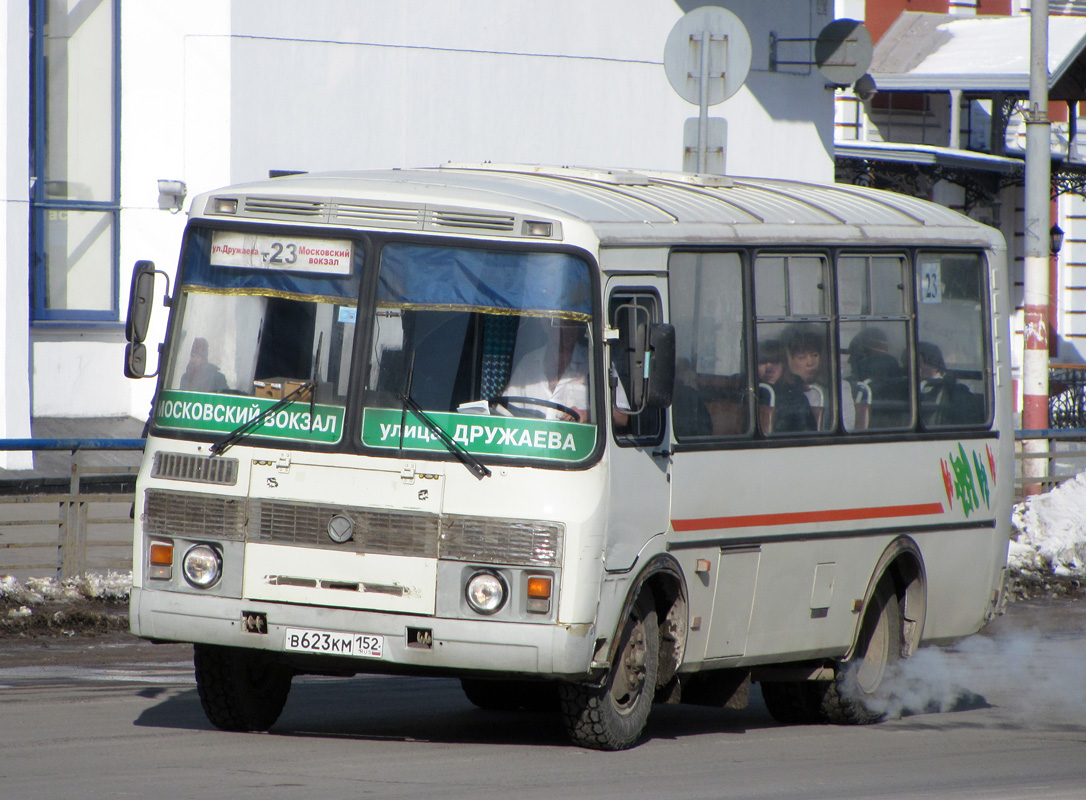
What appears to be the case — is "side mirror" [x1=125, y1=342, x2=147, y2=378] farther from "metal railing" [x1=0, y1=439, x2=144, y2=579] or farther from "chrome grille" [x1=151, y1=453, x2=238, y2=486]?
"metal railing" [x1=0, y1=439, x2=144, y2=579]

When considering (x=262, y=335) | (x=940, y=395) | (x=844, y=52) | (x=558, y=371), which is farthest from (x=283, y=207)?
(x=844, y=52)

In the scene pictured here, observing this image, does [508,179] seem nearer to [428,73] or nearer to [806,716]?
[806,716]

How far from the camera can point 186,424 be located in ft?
26.4

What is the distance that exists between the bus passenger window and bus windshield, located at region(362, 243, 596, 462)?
8.96 ft

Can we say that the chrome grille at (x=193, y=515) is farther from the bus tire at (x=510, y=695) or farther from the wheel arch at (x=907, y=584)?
the wheel arch at (x=907, y=584)

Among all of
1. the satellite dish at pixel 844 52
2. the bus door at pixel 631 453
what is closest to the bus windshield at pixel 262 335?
the bus door at pixel 631 453

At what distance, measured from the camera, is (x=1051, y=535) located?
1666cm

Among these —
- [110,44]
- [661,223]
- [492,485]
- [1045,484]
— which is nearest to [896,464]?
[661,223]

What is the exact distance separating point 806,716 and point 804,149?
13.4 meters

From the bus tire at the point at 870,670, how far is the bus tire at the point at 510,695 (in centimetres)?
141

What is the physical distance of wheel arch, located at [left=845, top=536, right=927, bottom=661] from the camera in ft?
31.3

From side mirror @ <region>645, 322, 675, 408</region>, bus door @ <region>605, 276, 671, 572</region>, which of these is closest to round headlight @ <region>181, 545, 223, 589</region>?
bus door @ <region>605, 276, 671, 572</region>

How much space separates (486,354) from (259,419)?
994 millimetres

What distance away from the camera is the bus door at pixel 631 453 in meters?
7.77
